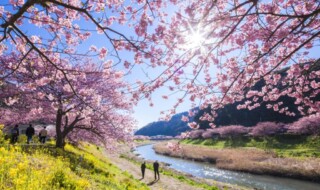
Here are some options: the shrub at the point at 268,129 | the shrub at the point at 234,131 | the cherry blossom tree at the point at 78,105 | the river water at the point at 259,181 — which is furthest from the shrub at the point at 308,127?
the cherry blossom tree at the point at 78,105

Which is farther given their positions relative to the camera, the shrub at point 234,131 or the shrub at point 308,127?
the shrub at point 234,131

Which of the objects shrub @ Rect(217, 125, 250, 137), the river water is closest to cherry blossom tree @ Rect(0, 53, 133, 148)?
the river water

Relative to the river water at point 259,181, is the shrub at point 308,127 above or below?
above

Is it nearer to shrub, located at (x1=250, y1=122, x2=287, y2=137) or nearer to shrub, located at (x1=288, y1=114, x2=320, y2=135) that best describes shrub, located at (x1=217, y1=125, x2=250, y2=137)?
shrub, located at (x1=250, y1=122, x2=287, y2=137)

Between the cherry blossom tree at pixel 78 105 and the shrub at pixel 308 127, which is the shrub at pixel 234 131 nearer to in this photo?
the shrub at pixel 308 127

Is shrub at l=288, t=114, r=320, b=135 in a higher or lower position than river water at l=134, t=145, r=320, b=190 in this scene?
higher

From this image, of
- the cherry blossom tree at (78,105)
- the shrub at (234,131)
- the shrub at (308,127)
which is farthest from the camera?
the shrub at (234,131)

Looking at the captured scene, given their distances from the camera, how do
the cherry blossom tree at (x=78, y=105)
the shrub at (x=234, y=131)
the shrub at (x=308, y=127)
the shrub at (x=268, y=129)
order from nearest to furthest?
the cherry blossom tree at (x=78, y=105) < the shrub at (x=308, y=127) < the shrub at (x=268, y=129) < the shrub at (x=234, y=131)

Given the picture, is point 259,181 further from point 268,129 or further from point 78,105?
point 268,129

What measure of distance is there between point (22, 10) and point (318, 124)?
60.8 meters

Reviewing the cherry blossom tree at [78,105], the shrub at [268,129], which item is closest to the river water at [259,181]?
the cherry blossom tree at [78,105]

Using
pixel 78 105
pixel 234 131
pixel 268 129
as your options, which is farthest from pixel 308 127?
pixel 78 105

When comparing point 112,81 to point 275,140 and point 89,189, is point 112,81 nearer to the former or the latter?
point 89,189

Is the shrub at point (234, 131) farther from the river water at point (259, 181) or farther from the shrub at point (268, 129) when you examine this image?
the river water at point (259, 181)
